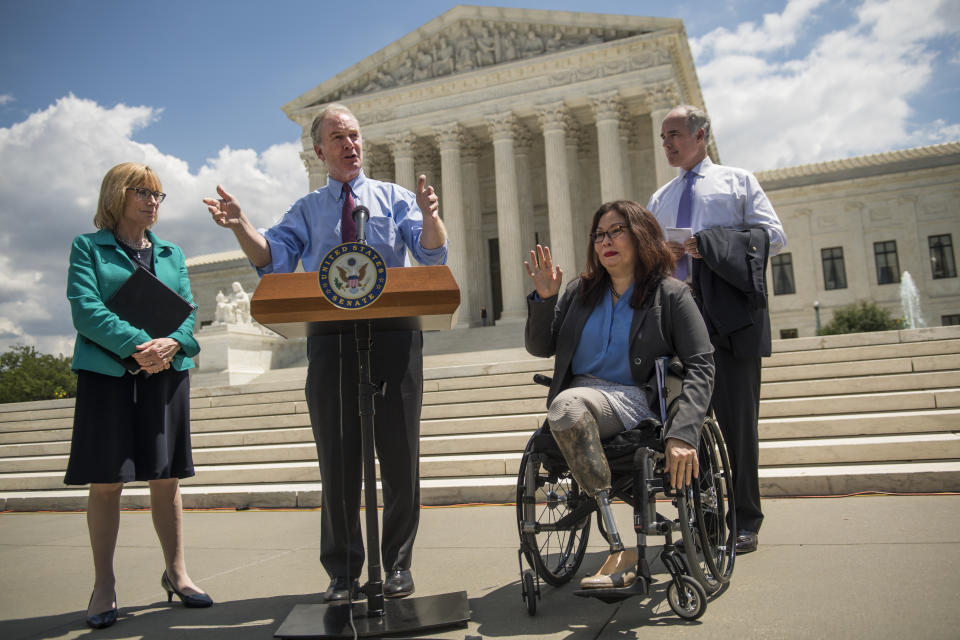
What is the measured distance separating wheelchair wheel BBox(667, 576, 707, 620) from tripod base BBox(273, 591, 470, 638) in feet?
2.67

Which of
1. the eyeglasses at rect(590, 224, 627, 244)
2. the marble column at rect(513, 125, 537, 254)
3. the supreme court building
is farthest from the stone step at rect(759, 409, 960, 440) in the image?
the marble column at rect(513, 125, 537, 254)

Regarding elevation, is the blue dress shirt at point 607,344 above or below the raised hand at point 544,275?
below

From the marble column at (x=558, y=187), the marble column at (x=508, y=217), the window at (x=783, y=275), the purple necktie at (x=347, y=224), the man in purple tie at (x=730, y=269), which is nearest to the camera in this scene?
the purple necktie at (x=347, y=224)

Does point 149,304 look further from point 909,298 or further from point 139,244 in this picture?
point 909,298

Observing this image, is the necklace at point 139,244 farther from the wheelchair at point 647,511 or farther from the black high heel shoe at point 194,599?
the wheelchair at point 647,511

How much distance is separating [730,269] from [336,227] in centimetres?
223

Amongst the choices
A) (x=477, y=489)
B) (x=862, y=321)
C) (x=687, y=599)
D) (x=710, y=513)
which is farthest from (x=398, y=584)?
(x=862, y=321)

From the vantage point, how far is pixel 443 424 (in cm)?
893

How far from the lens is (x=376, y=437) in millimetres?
3582

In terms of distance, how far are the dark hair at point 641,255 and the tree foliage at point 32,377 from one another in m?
31.8

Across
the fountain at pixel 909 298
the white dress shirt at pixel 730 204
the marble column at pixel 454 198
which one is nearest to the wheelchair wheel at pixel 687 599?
the white dress shirt at pixel 730 204

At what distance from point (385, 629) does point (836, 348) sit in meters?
9.06

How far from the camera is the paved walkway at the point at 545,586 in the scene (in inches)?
107

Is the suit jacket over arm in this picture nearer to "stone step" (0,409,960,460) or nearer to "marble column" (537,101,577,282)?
"stone step" (0,409,960,460)
